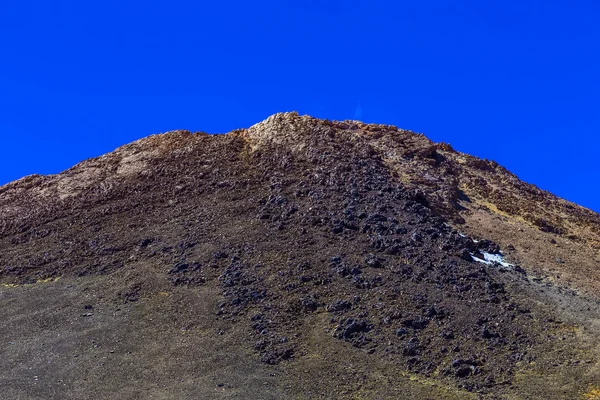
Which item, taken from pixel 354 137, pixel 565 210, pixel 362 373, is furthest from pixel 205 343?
pixel 565 210

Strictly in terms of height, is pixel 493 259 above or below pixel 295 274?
above

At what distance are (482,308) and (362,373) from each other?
163 inches

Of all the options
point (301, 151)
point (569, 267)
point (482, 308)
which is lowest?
point (482, 308)

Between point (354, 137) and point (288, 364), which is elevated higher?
point (354, 137)

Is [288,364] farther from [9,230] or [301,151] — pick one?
[9,230]

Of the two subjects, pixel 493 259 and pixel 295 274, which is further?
pixel 493 259

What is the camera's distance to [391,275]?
24.3m

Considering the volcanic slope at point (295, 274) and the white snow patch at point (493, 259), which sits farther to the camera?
the white snow patch at point (493, 259)

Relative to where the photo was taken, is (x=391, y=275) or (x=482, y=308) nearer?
(x=482, y=308)

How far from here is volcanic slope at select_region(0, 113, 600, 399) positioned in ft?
67.7

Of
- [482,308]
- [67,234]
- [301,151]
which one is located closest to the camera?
[482,308]

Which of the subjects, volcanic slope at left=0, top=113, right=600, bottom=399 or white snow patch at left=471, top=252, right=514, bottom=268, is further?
white snow patch at left=471, top=252, right=514, bottom=268

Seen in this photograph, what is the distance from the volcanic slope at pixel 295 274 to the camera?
2064 cm

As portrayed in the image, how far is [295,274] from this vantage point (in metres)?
24.7
